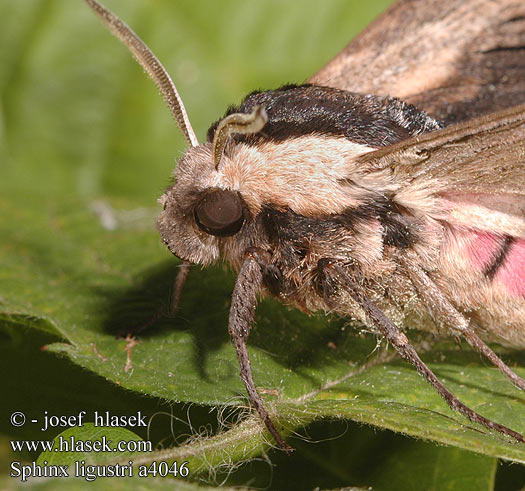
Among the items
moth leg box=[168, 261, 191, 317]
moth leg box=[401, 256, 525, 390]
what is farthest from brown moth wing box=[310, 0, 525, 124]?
moth leg box=[168, 261, 191, 317]

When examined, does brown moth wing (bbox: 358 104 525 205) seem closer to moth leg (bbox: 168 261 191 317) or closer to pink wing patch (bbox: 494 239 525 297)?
pink wing patch (bbox: 494 239 525 297)

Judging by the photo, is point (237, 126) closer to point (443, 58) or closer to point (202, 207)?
point (202, 207)

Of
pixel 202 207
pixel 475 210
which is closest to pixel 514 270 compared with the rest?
pixel 475 210

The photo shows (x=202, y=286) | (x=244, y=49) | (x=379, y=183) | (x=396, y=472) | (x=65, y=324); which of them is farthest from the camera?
(x=244, y=49)

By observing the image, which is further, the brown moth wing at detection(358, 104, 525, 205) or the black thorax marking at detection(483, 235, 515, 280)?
the black thorax marking at detection(483, 235, 515, 280)

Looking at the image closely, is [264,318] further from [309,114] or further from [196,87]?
[196,87]

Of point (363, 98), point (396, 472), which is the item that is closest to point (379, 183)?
point (363, 98)
